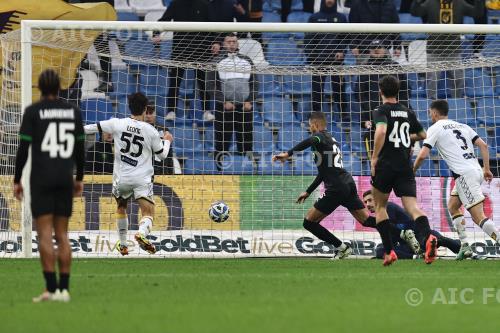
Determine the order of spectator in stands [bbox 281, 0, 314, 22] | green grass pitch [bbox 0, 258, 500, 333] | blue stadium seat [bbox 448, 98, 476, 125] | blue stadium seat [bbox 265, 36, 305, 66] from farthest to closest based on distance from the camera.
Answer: spectator in stands [bbox 281, 0, 314, 22] → blue stadium seat [bbox 448, 98, 476, 125] → blue stadium seat [bbox 265, 36, 305, 66] → green grass pitch [bbox 0, 258, 500, 333]

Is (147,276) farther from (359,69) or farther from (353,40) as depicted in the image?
(353,40)

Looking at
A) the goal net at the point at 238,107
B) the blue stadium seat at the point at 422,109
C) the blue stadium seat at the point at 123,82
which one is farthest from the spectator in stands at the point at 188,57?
the blue stadium seat at the point at 422,109

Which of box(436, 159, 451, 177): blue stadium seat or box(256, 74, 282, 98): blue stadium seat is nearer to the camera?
box(436, 159, 451, 177): blue stadium seat

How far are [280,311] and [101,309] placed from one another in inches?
55.3

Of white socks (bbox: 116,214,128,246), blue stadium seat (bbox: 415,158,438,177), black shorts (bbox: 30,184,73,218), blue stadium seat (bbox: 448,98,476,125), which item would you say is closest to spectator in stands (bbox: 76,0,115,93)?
white socks (bbox: 116,214,128,246)

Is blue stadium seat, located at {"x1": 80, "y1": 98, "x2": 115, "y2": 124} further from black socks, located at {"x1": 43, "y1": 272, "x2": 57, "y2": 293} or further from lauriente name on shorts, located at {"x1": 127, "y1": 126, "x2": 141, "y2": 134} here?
black socks, located at {"x1": 43, "y1": 272, "x2": 57, "y2": 293}

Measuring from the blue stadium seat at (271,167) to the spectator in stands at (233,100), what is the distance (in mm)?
317

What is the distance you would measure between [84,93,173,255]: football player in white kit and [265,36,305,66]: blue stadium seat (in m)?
5.32

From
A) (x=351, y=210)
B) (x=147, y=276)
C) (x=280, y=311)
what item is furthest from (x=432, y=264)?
(x=280, y=311)

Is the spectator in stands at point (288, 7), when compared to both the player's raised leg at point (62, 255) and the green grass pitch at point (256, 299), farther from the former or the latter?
the player's raised leg at point (62, 255)

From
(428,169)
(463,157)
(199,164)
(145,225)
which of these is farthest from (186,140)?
(463,157)

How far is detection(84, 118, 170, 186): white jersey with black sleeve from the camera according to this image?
14.5 metres

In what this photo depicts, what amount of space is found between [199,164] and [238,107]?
58.7 inches

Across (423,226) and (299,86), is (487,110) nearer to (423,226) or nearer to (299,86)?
(299,86)
